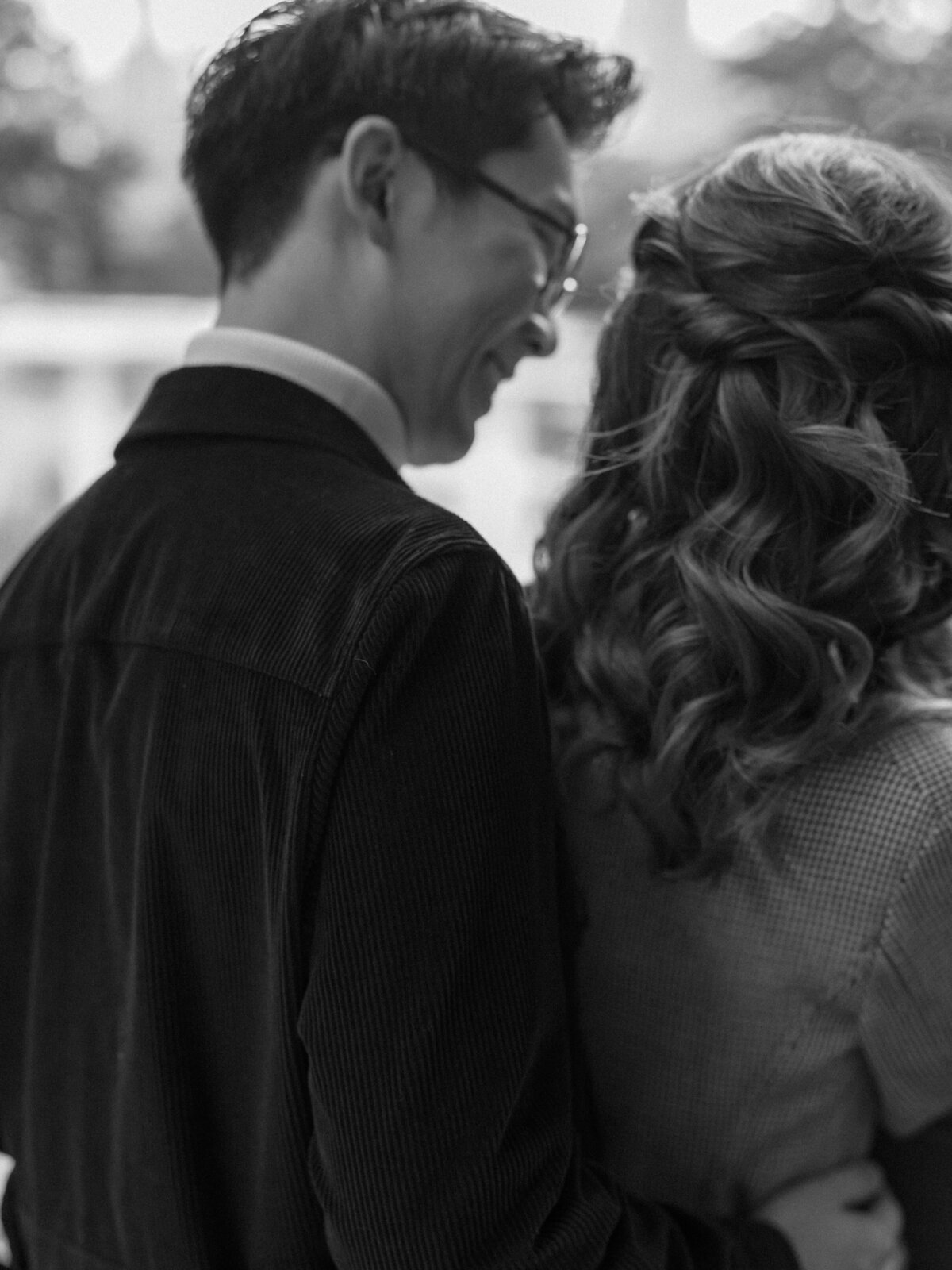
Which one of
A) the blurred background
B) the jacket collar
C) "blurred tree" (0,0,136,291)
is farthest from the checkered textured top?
"blurred tree" (0,0,136,291)

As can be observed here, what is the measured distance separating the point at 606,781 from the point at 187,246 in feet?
3.95

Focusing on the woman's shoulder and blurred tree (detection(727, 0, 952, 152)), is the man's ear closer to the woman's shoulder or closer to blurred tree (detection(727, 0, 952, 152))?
the woman's shoulder

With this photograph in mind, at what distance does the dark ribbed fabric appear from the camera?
29.3 inches

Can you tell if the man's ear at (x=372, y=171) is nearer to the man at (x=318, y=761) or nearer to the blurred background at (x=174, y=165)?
the man at (x=318, y=761)

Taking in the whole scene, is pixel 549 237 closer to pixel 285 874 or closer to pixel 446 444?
pixel 446 444

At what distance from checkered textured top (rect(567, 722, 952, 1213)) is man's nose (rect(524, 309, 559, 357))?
1.35 feet

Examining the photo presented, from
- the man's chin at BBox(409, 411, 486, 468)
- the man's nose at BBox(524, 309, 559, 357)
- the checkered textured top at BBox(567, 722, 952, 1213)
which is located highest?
the man's nose at BBox(524, 309, 559, 357)

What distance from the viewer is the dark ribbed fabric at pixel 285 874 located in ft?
2.44

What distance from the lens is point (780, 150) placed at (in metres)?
0.98

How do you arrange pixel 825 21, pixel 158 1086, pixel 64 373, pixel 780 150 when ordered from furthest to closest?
pixel 64 373
pixel 825 21
pixel 780 150
pixel 158 1086

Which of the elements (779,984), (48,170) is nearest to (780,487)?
(779,984)

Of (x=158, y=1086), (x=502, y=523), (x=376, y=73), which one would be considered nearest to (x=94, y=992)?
(x=158, y=1086)

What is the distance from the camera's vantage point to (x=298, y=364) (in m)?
0.97

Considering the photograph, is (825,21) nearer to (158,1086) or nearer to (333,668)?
(333,668)
